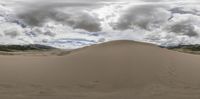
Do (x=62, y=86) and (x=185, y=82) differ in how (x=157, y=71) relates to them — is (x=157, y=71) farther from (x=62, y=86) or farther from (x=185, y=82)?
(x=62, y=86)

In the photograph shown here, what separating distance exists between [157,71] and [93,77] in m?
1.52

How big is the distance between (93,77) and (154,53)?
6.97ft

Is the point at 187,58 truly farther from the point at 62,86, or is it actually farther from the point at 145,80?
the point at 62,86

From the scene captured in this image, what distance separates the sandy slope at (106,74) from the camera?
8.13m

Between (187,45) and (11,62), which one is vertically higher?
(11,62)

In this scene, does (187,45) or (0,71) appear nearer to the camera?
(0,71)

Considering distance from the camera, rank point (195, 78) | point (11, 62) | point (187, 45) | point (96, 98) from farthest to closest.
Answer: point (187, 45), point (11, 62), point (195, 78), point (96, 98)

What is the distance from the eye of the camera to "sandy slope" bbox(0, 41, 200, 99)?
26.7ft

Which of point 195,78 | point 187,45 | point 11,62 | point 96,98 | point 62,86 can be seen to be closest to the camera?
point 96,98

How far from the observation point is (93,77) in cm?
923

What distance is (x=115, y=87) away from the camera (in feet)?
28.7

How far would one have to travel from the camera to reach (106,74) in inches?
371

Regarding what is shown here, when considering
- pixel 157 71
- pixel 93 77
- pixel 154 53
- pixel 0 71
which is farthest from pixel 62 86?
pixel 154 53

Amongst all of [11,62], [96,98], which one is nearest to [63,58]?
[11,62]
